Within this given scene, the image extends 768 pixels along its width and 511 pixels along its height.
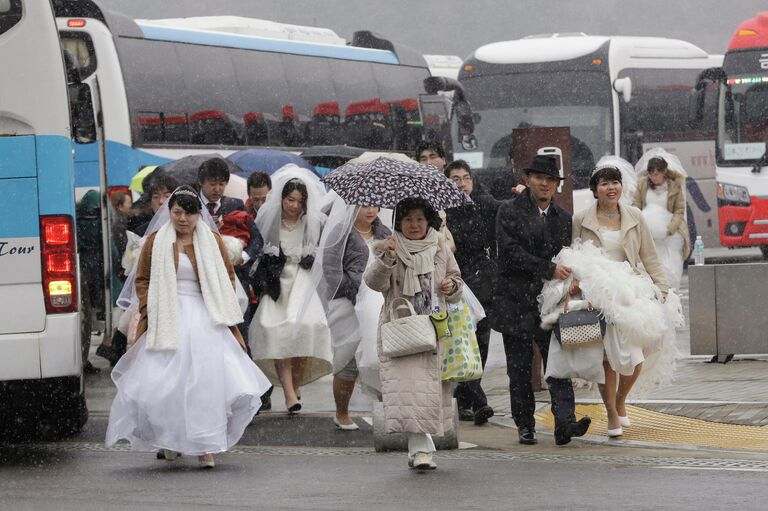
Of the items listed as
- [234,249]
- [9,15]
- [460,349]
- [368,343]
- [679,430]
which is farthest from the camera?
[234,249]

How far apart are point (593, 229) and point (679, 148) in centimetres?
1935

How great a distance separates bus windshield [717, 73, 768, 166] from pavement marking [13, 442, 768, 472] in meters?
17.5

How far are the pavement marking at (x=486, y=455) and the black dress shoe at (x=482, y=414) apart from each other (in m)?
1.15

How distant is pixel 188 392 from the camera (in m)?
9.35

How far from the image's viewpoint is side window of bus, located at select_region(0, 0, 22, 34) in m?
9.69

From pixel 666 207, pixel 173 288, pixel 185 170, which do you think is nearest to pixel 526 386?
pixel 173 288

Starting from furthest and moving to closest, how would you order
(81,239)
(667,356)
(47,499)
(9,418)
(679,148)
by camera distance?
(679,148) < (81,239) < (9,418) < (667,356) < (47,499)

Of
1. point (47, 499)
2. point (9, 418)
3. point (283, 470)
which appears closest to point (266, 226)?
point (9, 418)

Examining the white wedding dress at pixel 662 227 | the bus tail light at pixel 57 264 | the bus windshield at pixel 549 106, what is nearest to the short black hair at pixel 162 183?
the bus tail light at pixel 57 264

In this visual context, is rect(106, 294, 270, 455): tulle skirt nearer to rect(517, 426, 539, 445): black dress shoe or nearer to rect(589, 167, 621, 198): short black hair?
rect(517, 426, 539, 445): black dress shoe

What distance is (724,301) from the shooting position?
13.9m

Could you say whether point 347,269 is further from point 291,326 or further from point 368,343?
point 291,326

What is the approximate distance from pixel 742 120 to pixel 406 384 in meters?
18.7

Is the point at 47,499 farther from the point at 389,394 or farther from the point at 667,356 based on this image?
the point at 667,356
